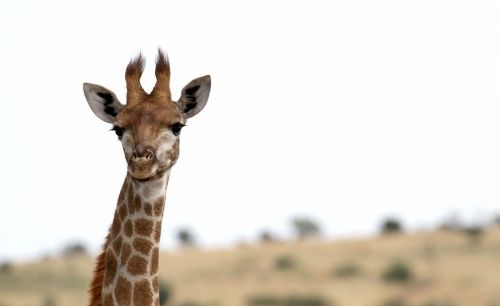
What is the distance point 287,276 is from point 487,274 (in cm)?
820

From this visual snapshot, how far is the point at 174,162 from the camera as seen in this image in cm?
1138

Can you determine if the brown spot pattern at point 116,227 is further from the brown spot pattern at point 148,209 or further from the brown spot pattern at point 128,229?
the brown spot pattern at point 148,209

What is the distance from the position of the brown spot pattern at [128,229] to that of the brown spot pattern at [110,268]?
21 cm

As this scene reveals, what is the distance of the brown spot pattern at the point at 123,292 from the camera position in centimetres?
1099

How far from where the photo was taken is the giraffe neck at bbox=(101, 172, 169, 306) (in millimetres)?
11078

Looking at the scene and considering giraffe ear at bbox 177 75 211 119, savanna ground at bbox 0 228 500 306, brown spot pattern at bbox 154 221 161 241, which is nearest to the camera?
brown spot pattern at bbox 154 221 161 241

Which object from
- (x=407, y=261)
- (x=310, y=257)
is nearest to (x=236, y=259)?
(x=310, y=257)

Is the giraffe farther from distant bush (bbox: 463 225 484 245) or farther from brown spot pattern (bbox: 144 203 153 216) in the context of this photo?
distant bush (bbox: 463 225 484 245)

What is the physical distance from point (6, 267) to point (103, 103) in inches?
1946

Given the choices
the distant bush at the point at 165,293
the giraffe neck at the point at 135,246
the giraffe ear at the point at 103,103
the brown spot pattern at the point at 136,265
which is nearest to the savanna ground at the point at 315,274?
the distant bush at the point at 165,293

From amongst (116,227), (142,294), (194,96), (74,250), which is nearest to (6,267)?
(74,250)

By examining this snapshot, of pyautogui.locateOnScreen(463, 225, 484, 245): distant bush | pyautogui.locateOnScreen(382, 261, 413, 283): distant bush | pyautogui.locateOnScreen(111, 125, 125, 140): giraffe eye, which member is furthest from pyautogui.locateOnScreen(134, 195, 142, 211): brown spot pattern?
pyautogui.locateOnScreen(463, 225, 484, 245): distant bush

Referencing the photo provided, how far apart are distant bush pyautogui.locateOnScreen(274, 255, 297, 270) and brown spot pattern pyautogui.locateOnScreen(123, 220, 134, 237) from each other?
47908 millimetres

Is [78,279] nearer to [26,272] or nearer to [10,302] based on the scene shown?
[26,272]
